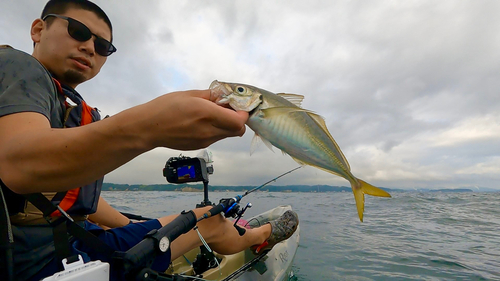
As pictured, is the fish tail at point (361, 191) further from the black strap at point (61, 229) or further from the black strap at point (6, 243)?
the black strap at point (6, 243)

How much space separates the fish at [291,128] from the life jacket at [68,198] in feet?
3.44

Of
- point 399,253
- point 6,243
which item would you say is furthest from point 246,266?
point 399,253

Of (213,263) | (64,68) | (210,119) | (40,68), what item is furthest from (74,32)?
(213,263)

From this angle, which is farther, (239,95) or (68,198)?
(239,95)

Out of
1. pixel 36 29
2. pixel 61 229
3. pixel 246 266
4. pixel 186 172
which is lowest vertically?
pixel 246 266

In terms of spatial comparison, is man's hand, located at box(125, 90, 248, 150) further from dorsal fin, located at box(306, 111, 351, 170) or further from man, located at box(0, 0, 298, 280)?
dorsal fin, located at box(306, 111, 351, 170)

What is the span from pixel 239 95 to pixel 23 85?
48.1 inches

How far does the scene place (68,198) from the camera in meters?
1.73

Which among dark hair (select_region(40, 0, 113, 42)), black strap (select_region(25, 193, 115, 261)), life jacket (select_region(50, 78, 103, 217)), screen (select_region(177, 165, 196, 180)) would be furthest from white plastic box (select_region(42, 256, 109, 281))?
screen (select_region(177, 165, 196, 180))

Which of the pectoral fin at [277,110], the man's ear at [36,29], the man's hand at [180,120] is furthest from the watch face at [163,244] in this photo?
the man's ear at [36,29]

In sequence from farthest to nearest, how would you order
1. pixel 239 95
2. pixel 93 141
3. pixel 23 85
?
pixel 239 95 < pixel 23 85 < pixel 93 141

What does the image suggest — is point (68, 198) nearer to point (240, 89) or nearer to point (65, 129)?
point (65, 129)

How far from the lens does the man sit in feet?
2.71

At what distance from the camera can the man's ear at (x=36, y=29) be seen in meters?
1.79
